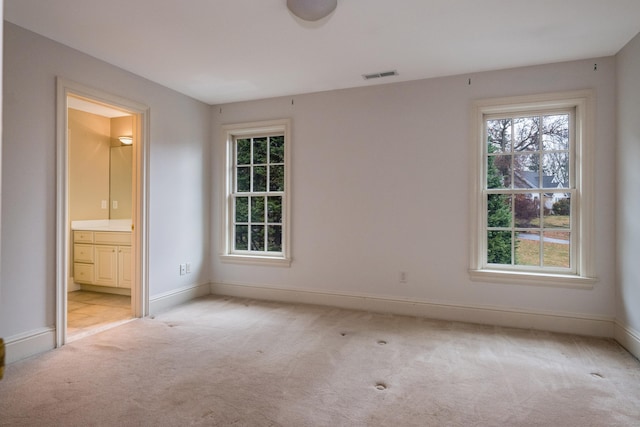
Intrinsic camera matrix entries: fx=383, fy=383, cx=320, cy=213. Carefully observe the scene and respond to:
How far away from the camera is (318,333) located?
3.46 metres

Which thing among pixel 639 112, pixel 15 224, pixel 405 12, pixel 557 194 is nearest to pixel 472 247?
pixel 557 194

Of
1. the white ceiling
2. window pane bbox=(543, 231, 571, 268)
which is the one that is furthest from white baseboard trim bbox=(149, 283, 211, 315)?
window pane bbox=(543, 231, 571, 268)

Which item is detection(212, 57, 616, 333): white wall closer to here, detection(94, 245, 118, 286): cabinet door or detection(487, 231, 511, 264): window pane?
detection(487, 231, 511, 264): window pane

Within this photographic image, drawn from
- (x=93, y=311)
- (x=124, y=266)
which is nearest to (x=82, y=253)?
(x=124, y=266)

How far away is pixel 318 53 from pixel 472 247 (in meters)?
2.34

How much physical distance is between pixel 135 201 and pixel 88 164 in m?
1.92

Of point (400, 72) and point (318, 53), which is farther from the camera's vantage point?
point (400, 72)

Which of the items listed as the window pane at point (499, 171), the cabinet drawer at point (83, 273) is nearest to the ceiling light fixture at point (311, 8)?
the window pane at point (499, 171)

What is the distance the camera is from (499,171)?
3812mm

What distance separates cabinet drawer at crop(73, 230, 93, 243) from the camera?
4.96 metres

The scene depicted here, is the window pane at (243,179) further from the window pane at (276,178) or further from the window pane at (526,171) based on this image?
the window pane at (526,171)

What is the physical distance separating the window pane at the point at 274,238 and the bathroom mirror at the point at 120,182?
2185 millimetres

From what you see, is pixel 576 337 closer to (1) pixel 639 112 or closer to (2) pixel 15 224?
(1) pixel 639 112

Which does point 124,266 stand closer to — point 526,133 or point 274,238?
point 274,238
